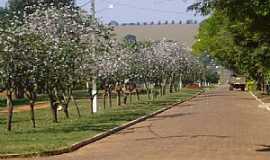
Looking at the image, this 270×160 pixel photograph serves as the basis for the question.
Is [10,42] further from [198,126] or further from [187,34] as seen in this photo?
[187,34]

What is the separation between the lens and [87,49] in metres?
30.5

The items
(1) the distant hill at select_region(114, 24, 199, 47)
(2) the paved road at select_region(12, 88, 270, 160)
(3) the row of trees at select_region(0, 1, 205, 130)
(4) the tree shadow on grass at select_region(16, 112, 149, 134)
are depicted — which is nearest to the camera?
(2) the paved road at select_region(12, 88, 270, 160)

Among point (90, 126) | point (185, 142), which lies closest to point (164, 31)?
point (90, 126)

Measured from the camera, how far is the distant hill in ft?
559

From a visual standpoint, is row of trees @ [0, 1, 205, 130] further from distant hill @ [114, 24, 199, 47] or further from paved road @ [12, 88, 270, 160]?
distant hill @ [114, 24, 199, 47]

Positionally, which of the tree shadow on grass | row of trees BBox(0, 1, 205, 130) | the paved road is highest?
row of trees BBox(0, 1, 205, 130)

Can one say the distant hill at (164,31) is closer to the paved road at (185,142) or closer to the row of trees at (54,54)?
the row of trees at (54,54)

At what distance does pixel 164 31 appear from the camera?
174875 mm

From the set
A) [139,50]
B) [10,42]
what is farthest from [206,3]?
[139,50]

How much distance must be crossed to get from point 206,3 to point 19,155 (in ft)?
19.8

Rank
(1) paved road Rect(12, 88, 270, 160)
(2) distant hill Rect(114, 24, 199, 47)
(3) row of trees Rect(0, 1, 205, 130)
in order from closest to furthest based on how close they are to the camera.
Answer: (1) paved road Rect(12, 88, 270, 160) < (3) row of trees Rect(0, 1, 205, 130) < (2) distant hill Rect(114, 24, 199, 47)

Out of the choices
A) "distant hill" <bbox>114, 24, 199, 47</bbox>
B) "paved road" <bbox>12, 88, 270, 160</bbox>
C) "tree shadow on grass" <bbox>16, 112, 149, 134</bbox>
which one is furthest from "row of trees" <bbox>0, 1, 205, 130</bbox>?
"distant hill" <bbox>114, 24, 199, 47</bbox>

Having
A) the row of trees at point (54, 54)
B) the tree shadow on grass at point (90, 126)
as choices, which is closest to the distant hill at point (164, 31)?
the row of trees at point (54, 54)

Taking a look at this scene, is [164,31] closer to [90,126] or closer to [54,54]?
[54,54]
